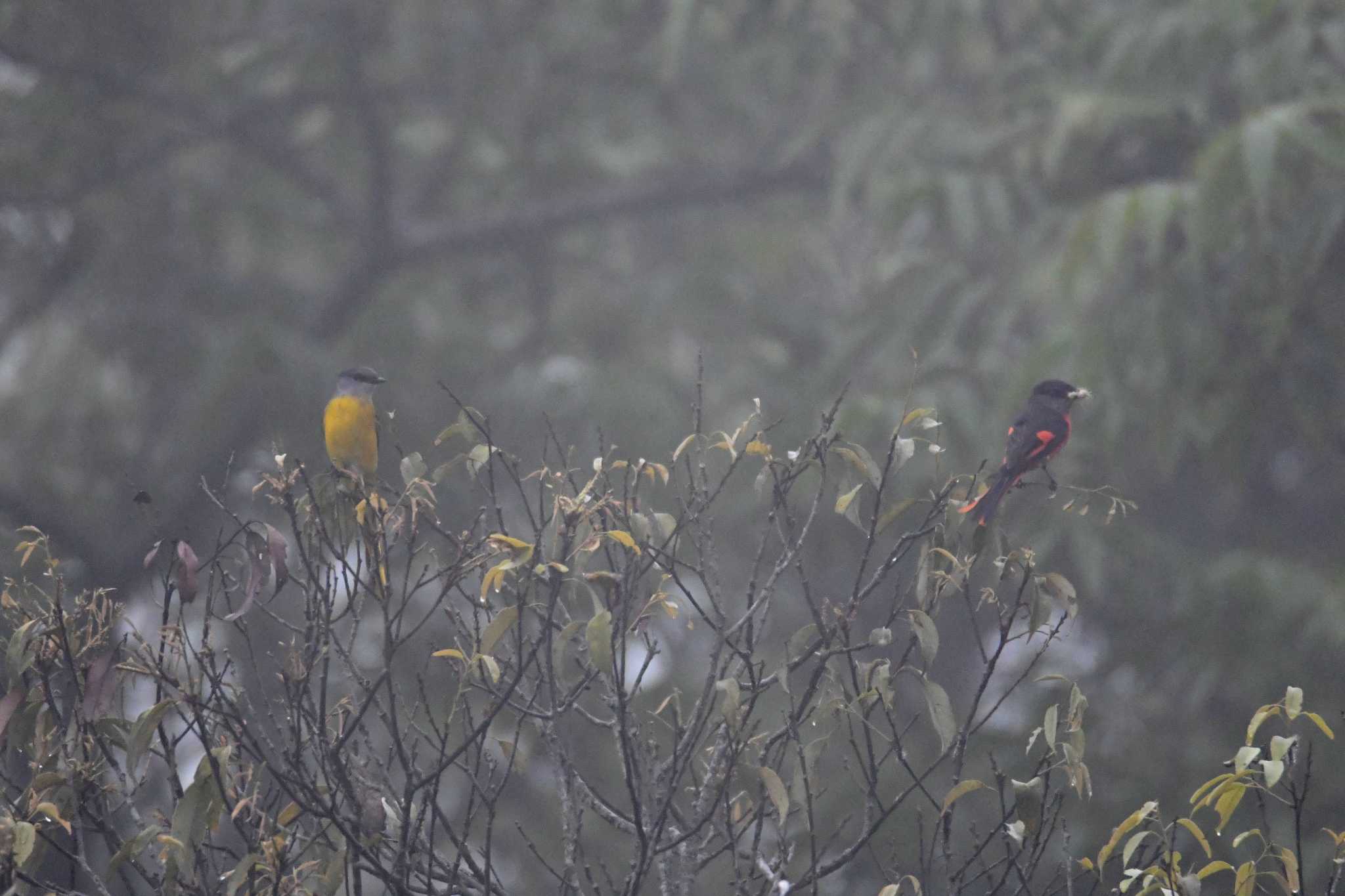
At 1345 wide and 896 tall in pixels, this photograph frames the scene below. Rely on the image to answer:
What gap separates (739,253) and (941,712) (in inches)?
360

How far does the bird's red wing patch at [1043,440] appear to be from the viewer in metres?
4.73

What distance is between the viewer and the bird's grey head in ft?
19.6

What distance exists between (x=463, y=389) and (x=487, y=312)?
2.54 meters

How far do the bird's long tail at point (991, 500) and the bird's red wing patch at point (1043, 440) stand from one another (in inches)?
4.1

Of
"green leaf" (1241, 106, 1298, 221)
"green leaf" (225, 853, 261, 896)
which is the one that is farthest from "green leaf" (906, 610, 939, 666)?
"green leaf" (1241, 106, 1298, 221)

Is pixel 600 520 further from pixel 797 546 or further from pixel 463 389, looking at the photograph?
pixel 463 389

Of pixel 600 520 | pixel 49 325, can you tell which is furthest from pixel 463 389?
pixel 600 520

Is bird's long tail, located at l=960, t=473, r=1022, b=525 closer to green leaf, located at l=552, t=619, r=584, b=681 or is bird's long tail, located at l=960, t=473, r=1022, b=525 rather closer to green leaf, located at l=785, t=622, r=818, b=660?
green leaf, located at l=785, t=622, r=818, b=660

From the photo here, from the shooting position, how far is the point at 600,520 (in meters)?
3.23

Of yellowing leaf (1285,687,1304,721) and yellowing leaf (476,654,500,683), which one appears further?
yellowing leaf (476,654,500,683)

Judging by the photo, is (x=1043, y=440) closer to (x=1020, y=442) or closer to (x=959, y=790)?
(x=1020, y=442)

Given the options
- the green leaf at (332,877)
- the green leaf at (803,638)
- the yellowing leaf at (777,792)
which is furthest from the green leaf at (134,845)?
the green leaf at (803,638)

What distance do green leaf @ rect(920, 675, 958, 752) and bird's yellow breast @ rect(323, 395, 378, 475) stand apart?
333 cm

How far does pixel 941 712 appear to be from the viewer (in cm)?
282
